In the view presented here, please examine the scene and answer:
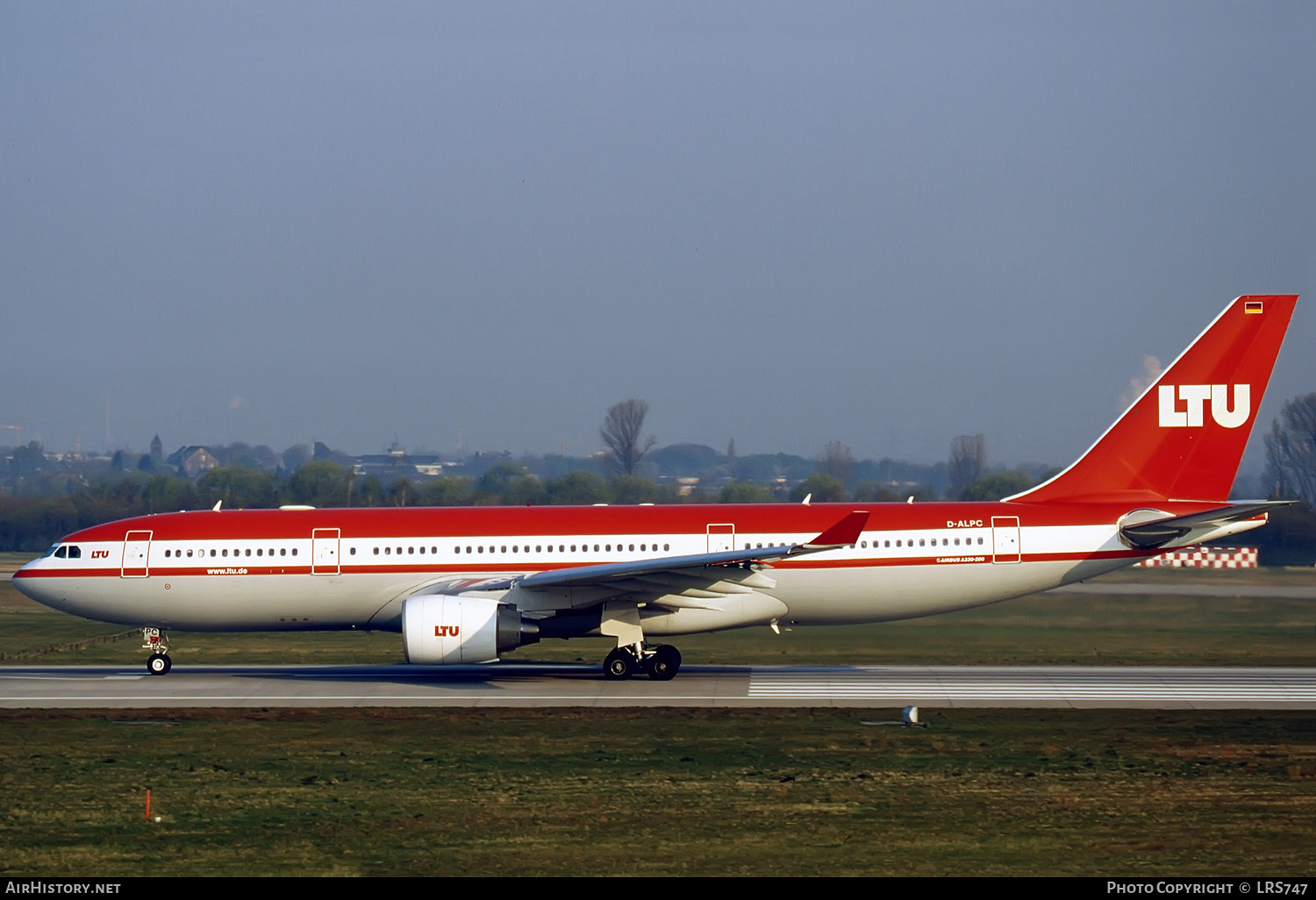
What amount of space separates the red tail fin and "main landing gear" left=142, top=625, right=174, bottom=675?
1782cm

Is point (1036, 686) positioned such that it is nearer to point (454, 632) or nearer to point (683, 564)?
point (683, 564)

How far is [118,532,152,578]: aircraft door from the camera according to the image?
2512 cm

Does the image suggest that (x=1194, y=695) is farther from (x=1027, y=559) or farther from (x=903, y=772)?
(x=903, y=772)

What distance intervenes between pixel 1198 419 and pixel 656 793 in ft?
50.4

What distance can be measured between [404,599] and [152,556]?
511 cm

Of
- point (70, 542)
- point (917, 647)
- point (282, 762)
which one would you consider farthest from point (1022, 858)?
point (70, 542)

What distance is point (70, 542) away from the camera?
2566 cm

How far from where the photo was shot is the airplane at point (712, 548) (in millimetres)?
24031

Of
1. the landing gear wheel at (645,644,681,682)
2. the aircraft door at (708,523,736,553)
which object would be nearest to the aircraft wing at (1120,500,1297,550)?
the aircraft door at (708,523,736,553)

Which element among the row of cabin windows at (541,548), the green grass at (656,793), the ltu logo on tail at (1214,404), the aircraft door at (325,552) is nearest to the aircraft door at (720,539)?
the row of cabin windows at (541,548)

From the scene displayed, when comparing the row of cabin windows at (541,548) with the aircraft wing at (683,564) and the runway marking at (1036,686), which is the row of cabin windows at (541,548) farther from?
the runway marking at (1036,686)

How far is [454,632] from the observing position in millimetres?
22250

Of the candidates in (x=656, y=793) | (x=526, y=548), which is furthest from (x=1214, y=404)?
(x=656, y=793)

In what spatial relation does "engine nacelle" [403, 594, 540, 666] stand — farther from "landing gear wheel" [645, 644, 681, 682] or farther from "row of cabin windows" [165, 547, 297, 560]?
"row of cabin windows" [165, 547, 297, 560]
